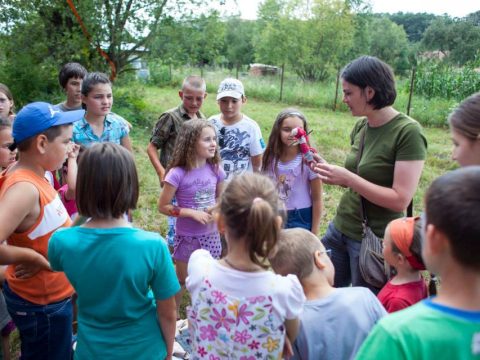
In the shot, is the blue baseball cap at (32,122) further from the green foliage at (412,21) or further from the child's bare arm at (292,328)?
the green foliage at (412,21)

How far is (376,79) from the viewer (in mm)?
2328

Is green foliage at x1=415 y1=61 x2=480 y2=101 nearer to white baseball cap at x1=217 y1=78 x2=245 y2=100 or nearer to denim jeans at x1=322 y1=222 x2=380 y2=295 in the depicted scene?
white baseball cap at x1=217 y1=78 x2=245 y2=100

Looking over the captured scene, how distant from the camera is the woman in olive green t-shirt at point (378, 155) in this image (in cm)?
226

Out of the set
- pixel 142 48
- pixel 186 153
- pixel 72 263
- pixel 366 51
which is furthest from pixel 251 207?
pixel 366 51

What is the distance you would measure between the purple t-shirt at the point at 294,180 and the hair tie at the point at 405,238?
3.79 feet

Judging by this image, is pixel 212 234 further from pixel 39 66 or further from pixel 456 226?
pixel 39 66

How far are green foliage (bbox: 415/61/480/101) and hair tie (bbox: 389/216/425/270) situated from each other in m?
13.8

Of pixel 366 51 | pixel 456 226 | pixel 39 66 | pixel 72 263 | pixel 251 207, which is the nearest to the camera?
pixel 456 226

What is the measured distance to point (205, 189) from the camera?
9.97ft

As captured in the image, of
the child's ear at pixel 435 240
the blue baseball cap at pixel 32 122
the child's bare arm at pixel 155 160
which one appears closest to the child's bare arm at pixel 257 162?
the child's bare arm at pixel 155 160

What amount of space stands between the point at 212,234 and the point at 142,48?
7493mm

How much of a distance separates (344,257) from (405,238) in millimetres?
857

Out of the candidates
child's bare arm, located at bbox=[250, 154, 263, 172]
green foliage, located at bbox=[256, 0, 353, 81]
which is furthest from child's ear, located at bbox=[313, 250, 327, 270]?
green foliage, located at bbox=[256, 0, 353, 81]

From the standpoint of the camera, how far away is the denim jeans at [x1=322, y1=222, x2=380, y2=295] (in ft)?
8.46
